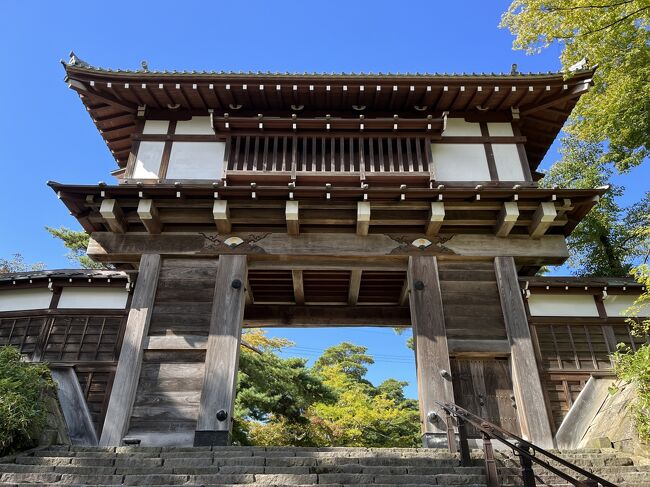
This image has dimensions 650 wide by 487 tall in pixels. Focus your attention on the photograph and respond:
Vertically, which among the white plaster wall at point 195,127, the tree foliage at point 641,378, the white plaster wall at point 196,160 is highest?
the white plaster wall at point 195,127

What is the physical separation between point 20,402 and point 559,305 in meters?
9.16

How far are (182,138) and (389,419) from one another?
16.4 m

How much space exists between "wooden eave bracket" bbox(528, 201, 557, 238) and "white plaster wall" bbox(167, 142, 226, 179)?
21.0 feet

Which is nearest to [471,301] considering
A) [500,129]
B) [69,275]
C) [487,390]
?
[487,390]

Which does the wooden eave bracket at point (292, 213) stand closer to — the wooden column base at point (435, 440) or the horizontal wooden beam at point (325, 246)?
the horizontal wooden beam at point (325, 246)

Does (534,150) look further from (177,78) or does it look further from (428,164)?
(177,78)

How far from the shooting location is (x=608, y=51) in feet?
36.3

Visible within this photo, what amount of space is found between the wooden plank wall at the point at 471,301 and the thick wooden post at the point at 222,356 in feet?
12.7

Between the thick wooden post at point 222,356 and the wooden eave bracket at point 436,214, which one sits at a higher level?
the wooden eave bracket at point 436,214

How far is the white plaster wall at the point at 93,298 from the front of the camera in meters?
9.10

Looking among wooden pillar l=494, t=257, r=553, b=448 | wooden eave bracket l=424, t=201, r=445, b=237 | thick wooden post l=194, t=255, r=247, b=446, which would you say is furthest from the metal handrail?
thick wooden post l=194, t=255, r=247, b=446

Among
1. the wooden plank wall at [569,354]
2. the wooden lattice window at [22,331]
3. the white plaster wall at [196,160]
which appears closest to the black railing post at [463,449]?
the wooden plank wall at [569,354]

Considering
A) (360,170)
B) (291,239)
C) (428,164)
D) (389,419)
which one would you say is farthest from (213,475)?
(389,419)

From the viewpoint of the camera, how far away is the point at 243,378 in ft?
51.4
